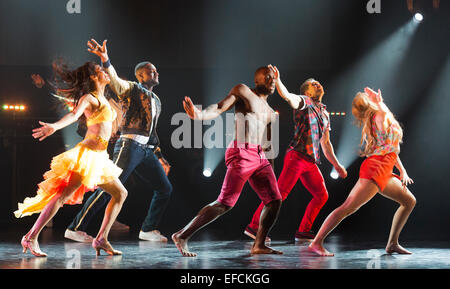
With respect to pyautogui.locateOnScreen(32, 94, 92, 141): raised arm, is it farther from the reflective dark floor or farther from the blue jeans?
the blue jeans

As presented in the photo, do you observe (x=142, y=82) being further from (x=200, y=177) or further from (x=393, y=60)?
(x=393, y=60)

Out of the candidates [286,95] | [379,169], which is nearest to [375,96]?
[379,169]

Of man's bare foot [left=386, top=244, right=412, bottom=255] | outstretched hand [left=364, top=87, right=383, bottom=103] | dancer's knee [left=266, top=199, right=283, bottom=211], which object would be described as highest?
outstretched hand [left=364, top=87, right=383, bottom=103]

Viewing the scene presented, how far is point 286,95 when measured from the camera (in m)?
4.29

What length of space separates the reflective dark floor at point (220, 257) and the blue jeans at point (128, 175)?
0.26m

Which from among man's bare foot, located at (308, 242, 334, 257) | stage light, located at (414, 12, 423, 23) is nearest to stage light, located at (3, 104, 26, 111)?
man's bare foot, located at (308, 242, 334, 257)

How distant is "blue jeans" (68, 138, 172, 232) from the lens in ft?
16.7

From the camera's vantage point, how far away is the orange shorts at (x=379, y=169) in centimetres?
411

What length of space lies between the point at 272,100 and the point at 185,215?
2250mm

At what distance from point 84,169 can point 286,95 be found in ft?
5.80

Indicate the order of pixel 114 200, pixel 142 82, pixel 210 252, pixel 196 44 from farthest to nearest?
pixel 196 44 < pixel 142 82 < pixel 210 252 < pixel 114 200

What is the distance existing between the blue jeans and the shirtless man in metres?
1.30

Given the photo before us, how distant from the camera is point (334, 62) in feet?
25.0

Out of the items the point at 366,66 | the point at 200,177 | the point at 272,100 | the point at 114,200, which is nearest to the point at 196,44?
the point at 272,100
